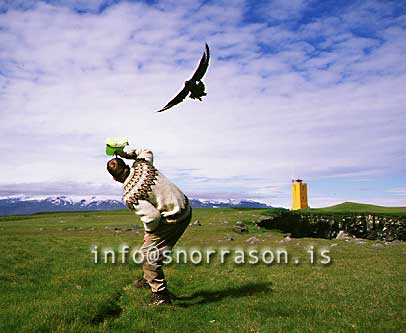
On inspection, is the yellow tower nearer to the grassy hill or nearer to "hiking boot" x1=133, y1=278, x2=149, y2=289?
the grassy hill

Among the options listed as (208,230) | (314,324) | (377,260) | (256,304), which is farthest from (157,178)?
(208,230)

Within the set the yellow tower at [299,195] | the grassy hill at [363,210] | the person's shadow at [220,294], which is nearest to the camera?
the person's shadow at [220,294]

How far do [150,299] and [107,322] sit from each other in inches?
59.5

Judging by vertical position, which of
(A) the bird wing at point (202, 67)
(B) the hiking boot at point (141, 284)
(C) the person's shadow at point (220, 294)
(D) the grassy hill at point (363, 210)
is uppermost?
(A) the bird wing at point (202, 67)

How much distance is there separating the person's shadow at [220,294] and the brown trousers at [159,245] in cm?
100

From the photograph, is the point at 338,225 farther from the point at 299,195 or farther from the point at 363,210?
the point at 299,195

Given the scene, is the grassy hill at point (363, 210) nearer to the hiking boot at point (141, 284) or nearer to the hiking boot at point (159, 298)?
the hiking boot at point (141, 284)

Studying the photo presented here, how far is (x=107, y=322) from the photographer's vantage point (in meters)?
8.27

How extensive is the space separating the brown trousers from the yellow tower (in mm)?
102132

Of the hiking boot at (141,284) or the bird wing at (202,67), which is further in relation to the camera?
the hiking boot at (141,284)

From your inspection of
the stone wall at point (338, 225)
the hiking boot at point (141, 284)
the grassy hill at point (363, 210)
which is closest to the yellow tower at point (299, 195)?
the grassy hill at point (363, 210)

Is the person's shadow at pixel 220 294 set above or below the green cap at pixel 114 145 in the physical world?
below

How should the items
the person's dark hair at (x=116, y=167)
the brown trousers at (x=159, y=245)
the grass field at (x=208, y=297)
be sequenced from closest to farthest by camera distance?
the grass field at (x=208, y=297), the brown trousers at (x=159, y=245), the person's dark hair at (x=116, y=167)

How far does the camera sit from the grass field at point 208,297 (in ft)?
26.0
